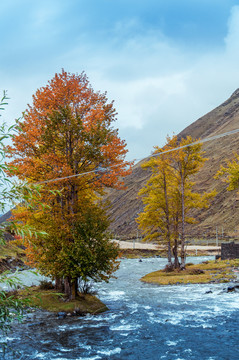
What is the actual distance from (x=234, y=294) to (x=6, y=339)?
44.2 ft

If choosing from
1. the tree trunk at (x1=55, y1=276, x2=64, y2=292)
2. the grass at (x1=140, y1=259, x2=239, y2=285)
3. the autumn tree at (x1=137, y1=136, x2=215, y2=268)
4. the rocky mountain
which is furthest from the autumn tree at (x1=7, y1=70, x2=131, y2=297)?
the rocky mountain

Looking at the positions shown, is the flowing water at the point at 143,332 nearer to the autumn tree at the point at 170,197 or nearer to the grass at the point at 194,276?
the grass at the point at 194,276

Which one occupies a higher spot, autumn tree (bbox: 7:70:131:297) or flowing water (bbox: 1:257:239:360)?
autumn tree (bbox: 7:70:131:297)

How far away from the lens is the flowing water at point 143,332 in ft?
38.1

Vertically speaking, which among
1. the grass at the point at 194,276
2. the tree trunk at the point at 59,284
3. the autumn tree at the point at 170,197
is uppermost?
the autumn tree at the point at 170,197

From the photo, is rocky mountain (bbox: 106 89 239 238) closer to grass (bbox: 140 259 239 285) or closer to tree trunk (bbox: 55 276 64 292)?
grass (bbox: 140 259 239 285)

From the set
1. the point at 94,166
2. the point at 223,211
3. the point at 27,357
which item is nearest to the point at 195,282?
the point at 94,166

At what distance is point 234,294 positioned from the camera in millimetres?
20297

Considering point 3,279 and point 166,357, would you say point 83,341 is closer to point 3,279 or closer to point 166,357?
point 166,357

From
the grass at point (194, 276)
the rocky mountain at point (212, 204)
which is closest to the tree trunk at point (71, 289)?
the grass at point (194, 276)

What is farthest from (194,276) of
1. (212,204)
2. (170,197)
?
(212,204)

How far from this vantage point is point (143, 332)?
14.0m

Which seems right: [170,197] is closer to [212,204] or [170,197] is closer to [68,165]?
[68,165]

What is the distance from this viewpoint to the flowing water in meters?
11.6
